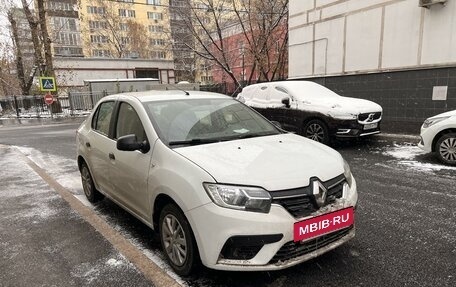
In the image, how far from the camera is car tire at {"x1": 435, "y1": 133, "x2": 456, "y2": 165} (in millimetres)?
6348

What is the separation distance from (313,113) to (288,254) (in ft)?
21.0

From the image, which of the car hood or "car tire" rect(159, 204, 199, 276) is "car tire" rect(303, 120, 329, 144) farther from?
"car tire" rect(159, 204, 199, 276)

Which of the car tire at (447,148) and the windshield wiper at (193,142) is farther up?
the windshield wiper at (193,142)

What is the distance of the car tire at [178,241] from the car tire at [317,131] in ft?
19.9

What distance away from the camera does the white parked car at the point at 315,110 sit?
8031 mm

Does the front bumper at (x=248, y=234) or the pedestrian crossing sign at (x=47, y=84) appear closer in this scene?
the front bumper at (x=248, y=234)

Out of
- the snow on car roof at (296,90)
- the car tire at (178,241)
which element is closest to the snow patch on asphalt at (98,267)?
the car tire at (178,241)

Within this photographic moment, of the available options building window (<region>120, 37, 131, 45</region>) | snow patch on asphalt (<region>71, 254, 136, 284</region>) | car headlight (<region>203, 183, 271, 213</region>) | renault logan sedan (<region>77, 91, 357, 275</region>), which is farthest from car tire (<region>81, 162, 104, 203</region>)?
building window (<region>120, 37, 131, 45</region>)

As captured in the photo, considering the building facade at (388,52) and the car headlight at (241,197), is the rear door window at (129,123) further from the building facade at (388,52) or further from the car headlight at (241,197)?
the building facade at (388,52)

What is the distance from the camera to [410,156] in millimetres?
7316

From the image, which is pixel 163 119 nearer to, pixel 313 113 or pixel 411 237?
pixel 411 237

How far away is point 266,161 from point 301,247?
27.9 inches

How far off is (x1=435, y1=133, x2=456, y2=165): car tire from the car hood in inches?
169

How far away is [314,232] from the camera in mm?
2611
